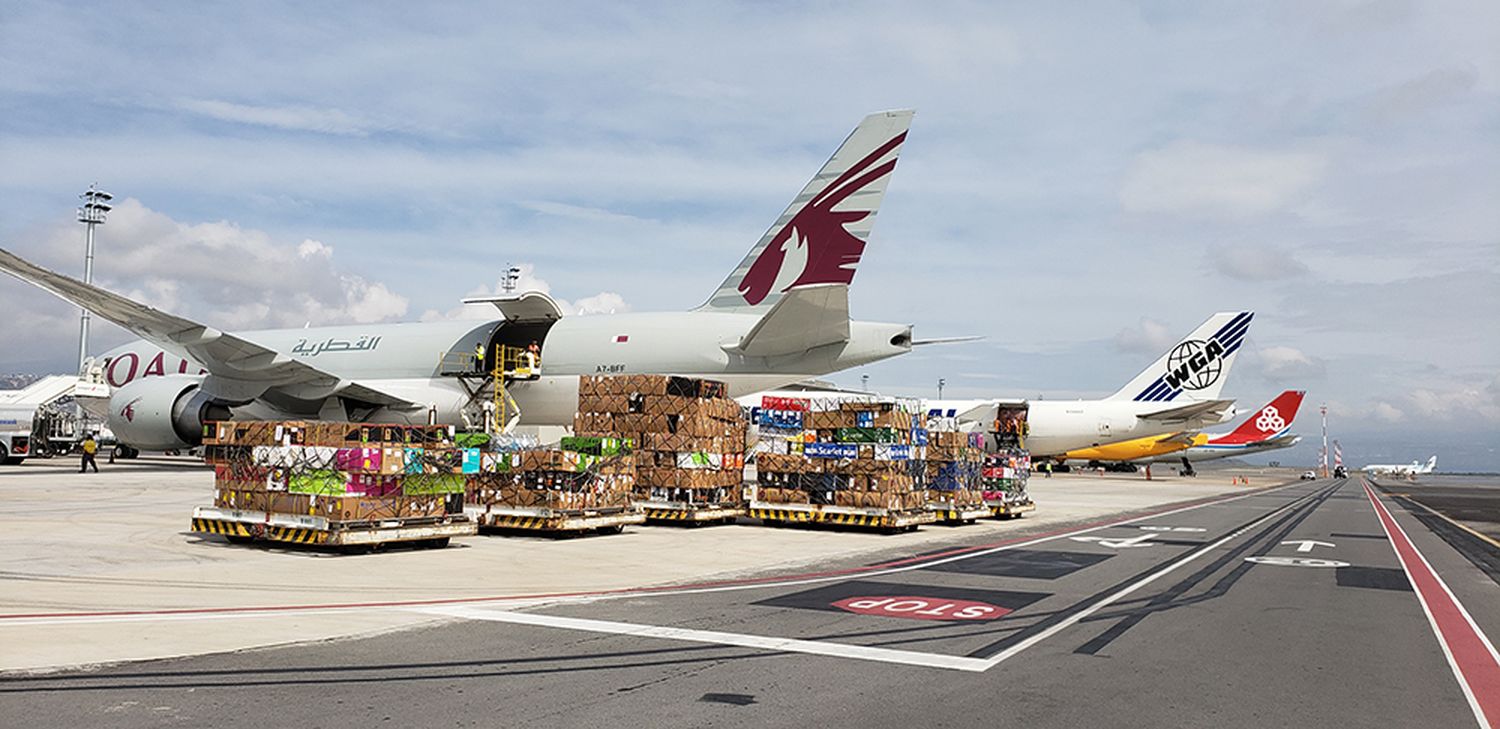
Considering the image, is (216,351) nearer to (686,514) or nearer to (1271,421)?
(686,514)

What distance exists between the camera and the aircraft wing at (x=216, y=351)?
2675cm

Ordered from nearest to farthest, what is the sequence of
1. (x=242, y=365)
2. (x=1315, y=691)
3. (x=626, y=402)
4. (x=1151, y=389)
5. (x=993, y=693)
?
(x=993, y=693), (x=1315, y=691), (x=626, y=402), (x=242, y=365), (x=1151, y=389)

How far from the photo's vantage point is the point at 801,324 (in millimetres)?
25688

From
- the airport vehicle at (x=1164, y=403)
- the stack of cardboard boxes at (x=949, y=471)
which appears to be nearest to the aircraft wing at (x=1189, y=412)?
the airport vehicle at (x=1164, y=403)

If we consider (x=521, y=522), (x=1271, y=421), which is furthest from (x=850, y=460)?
(x=1271, y=421)

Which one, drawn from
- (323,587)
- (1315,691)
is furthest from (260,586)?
(1315,691)

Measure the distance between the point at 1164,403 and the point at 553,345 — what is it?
133 ft

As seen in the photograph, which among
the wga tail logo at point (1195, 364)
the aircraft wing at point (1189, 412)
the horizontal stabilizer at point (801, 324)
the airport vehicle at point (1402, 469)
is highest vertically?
the wga tail logo at point (1195, 364)

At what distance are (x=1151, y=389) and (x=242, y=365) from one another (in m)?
49.3

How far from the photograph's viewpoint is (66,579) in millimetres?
11344

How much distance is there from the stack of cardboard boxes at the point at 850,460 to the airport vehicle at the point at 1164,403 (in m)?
38.0

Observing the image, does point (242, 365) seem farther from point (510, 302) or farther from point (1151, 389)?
point (1151, 389)

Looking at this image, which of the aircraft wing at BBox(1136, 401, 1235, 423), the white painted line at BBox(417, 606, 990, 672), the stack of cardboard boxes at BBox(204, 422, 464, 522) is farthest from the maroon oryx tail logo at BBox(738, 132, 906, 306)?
the aircraft wing at BBox(1136, 401, 1235, 423)

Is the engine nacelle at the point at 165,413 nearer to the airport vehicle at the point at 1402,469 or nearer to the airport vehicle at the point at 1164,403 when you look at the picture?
the airport vehicle at the point at 1164,403
